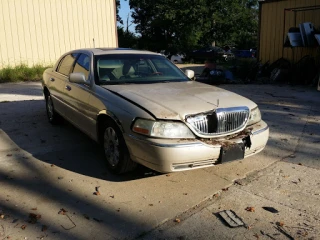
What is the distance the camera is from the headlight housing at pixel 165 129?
349 cm

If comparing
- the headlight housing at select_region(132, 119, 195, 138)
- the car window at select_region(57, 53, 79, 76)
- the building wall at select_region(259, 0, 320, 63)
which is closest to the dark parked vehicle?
the building wall at select_region(259, 0, 320, 63)

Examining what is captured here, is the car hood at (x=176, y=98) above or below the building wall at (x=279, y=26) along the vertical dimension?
below

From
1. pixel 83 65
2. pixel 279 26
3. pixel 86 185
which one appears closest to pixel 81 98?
pixel 83 65

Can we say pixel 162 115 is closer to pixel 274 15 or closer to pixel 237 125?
pixel 237 125

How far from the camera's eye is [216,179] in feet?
13.4

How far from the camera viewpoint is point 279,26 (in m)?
14.7

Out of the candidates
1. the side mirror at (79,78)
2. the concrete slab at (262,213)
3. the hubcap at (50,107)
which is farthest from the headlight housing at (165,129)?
the hubcap at (50,107)

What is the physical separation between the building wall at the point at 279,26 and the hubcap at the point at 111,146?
11.4 meters

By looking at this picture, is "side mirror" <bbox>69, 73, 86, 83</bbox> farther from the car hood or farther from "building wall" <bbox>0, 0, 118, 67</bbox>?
"building wall" <bbox>0, 0, 118, 67</bbox>

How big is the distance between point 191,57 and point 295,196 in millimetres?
30114

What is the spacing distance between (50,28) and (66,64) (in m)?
10.1

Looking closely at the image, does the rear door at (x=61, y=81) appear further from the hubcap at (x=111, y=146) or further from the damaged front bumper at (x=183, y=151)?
the damaged front bumper at (x=183, y=151)

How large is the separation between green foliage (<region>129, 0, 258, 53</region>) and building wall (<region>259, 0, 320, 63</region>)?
21.9 meters

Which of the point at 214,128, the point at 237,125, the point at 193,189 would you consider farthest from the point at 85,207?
the point at 237,125
